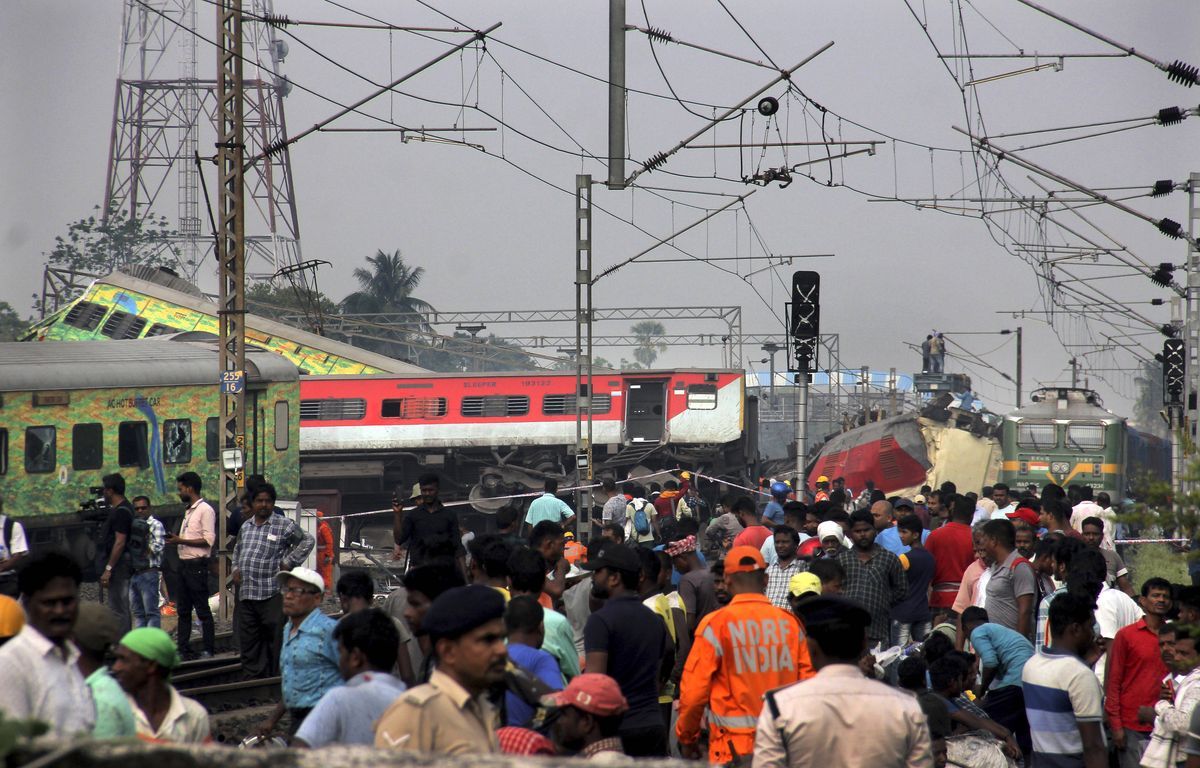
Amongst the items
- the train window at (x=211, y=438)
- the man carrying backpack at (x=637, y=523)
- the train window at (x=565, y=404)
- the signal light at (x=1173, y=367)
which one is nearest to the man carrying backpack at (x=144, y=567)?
the man carrying backpack at (x=637, y=523)

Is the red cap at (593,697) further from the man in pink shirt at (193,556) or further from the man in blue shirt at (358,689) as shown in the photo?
the man in pink shirt at (193,556)

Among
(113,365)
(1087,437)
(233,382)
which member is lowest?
(1087,437)

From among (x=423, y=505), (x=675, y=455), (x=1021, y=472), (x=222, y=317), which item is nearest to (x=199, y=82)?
(x=675, y=455)

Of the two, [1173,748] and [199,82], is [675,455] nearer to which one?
[1173,748]

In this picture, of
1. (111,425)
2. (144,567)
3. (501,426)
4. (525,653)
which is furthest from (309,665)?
(501,426)

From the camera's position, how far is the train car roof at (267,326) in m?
36.5

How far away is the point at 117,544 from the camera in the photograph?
14.7 meters

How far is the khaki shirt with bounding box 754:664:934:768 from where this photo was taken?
4.80 metres

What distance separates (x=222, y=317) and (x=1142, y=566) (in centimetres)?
1584

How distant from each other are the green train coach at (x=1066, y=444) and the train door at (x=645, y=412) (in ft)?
30.2

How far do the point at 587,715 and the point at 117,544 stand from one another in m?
10.5

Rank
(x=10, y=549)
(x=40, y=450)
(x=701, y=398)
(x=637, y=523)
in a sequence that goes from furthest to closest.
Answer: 1. (x=701, y=398)
2. (x=40, y=450)
3. (x=637, y=523)
4. (x=10, y=549)

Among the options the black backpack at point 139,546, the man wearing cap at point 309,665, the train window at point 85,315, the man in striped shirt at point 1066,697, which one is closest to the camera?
the man in striped shirt at point 1066,697

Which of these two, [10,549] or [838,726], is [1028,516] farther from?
[838,726]
